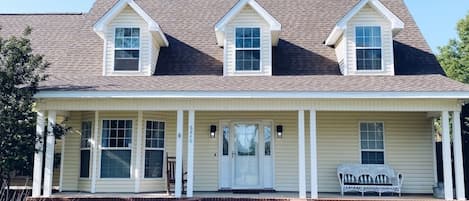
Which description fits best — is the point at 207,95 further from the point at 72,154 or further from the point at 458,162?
the point at 458,162

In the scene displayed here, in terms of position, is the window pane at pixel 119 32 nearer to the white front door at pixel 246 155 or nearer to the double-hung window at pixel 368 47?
the white front door at pixel 246 155

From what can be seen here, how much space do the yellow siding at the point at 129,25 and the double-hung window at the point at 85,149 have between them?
59.3 inches

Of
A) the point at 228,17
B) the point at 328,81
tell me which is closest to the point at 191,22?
the point at 228,17

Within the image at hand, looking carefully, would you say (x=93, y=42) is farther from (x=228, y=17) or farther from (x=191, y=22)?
(x=228, y=17)

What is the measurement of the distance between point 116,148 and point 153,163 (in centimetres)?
100

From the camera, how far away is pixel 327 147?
468 inches

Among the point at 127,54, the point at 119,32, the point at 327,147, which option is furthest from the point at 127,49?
the point at 327,147

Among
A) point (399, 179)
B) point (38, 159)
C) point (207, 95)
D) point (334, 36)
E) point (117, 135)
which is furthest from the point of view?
point (334, 36)

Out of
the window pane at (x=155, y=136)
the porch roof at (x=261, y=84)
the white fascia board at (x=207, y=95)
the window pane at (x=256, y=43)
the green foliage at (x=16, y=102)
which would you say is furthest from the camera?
the window pane at (x=256, y=43)

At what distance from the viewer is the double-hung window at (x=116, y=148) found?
37.1 ft

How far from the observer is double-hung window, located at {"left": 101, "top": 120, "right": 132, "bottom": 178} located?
11312 mm

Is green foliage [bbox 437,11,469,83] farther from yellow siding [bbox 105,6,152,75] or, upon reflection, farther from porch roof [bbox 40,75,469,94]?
yellow siding [bbox 105,6,152,75]

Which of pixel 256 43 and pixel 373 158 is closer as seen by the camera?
pixel 373 158

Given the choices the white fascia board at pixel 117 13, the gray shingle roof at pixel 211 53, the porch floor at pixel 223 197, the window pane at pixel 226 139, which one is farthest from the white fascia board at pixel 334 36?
the white fascia board at pixel 117 13
